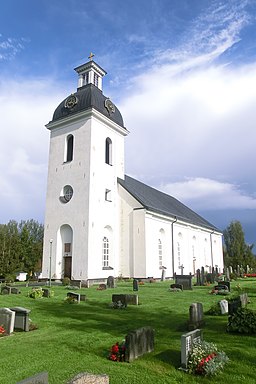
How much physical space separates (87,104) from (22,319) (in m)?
22.1

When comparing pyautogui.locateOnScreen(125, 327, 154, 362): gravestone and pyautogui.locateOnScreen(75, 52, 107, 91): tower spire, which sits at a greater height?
pyautogui.locateOnScreen(75, 52, 107, 91): tower spire

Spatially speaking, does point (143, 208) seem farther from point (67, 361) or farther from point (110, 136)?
point (67, 361)

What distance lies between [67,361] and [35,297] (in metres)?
10.2

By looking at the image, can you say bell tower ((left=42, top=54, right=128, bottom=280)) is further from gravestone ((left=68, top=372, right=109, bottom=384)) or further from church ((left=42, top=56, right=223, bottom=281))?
gravestone ((left=68, top=372, right=109, bottom=384))

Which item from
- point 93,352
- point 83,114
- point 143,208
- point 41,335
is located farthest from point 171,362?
point 83,114

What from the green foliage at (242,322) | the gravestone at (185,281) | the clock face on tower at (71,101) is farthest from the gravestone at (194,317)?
the clock face on tower at (71,101)

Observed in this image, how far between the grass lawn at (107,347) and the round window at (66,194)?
53.5 feet

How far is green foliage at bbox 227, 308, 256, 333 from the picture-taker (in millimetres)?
7836

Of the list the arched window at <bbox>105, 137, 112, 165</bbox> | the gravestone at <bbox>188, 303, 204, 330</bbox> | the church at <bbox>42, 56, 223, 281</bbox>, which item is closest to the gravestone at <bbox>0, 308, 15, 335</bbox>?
the gravestone at <bbox>188, 303, 204, 330</bbox>

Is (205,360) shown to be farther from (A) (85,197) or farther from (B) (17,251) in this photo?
(B) (17,251)

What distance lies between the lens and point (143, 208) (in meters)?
28.2

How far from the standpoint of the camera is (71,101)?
29.1 meters

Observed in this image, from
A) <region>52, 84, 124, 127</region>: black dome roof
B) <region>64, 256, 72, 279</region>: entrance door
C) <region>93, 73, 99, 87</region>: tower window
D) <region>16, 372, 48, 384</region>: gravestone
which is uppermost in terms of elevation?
<region>93, 73, 99, 87</region>: tower window

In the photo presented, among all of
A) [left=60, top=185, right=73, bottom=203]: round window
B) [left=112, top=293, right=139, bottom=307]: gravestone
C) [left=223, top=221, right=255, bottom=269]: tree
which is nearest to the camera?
[left=112, top=293, right=139, bottom=307]: gravestone
